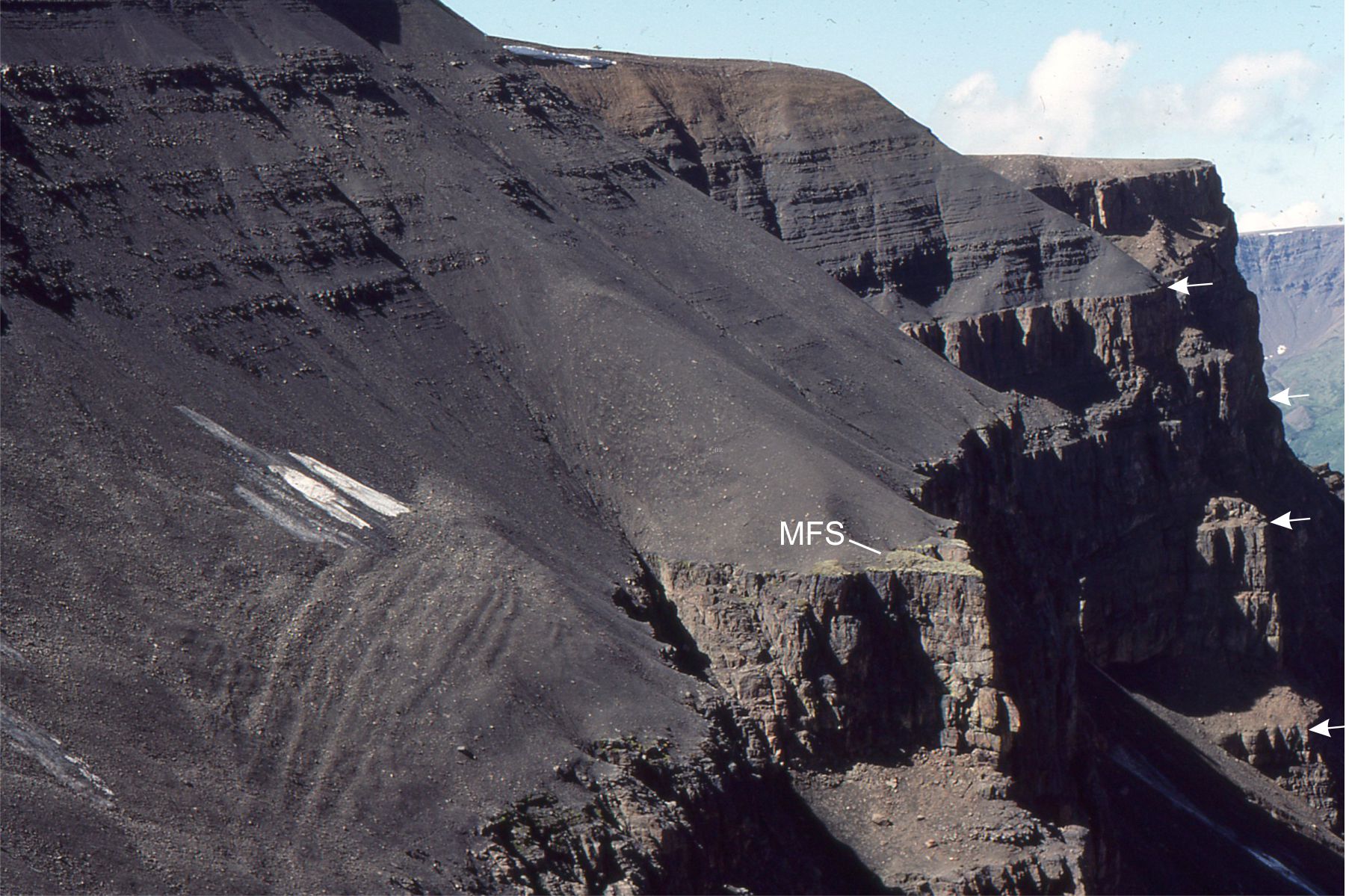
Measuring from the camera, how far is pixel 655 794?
37344 mm

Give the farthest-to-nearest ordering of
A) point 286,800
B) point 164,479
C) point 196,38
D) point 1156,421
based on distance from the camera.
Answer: point 1156,421 → point 196,38 → point 164,479 → point 286,800

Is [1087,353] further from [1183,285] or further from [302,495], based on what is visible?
[302,495]

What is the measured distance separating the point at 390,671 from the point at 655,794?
6072 millimetres

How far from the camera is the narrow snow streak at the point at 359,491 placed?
→ 46.1m

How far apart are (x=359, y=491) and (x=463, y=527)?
2820mm

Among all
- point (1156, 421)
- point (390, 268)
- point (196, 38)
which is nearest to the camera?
point (390, 268)

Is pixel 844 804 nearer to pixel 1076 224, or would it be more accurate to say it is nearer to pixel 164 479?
pixel 164 479

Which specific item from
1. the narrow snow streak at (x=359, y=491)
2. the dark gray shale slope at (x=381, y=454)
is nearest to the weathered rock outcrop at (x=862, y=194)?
the dark gray shale slope at (x=381, y=454)

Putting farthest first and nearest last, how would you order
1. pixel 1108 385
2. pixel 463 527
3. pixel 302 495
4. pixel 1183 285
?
pixel 1183 285 < pixel 1108 385 < pixel 463 527 < pixel 302 495

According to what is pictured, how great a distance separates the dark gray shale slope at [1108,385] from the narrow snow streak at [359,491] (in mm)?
26963

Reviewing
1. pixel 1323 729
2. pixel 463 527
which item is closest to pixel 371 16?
pixel 463 527

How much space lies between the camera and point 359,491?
1841 inches

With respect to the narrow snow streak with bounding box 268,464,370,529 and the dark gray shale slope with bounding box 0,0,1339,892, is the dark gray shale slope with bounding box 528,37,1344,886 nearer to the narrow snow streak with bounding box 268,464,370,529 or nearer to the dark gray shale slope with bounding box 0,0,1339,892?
the dark gray shale slope with bounding box 0,0,1339,892

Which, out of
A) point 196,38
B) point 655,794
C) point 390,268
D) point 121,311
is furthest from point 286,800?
point 196,38
